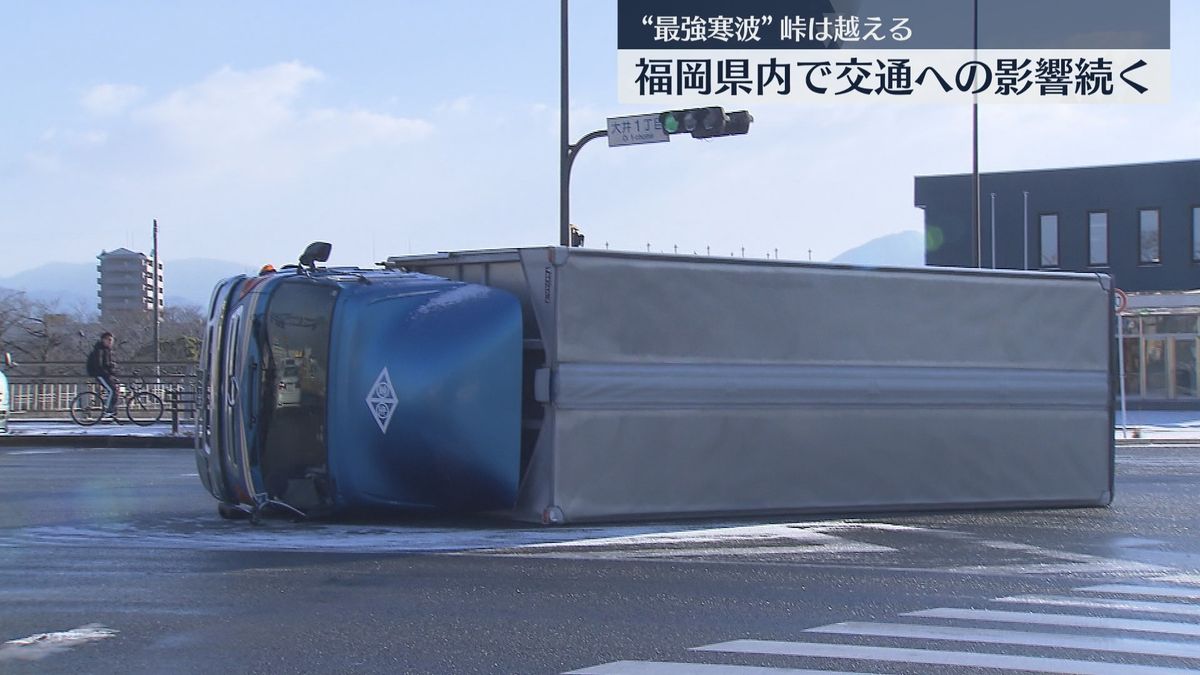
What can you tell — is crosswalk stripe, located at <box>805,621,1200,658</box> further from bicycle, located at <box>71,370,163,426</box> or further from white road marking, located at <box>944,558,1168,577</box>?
bicycle, located at <box>71,370,163,426</box>

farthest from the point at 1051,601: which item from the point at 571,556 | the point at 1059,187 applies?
the point at 1059,187

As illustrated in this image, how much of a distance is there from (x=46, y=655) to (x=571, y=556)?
13.0ft

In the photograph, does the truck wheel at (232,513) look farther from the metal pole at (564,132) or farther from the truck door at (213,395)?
the metal pole at (564,132)

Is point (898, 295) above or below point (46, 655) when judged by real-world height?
above

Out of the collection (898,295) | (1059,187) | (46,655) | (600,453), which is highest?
(1059,187)

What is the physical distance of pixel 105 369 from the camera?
924 inches

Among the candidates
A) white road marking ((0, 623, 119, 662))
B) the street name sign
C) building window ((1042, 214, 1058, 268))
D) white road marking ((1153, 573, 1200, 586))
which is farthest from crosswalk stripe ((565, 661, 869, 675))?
building window ((1042, 214, 1058, 268))

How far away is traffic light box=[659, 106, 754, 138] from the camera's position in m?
18.8

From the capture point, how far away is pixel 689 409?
1103 centimetres

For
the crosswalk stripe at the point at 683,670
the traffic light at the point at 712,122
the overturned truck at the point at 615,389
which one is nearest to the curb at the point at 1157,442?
the traffic light at the point at 712,122

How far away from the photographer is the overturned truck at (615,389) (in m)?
10.3

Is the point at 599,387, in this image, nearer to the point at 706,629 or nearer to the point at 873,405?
the point at 873,405

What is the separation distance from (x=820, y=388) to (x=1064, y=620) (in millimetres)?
4329

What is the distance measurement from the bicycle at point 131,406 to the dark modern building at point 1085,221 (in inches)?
1158
